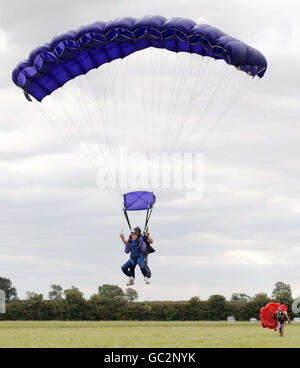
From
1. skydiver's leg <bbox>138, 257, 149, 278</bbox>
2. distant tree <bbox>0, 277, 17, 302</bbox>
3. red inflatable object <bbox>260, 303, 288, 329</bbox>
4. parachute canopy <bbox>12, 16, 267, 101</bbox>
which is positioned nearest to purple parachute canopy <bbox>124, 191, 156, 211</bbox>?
skydiver's leg <bbox>138, 257, 149, 278</bbox>

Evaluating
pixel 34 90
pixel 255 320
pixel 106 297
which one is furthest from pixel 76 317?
pixel 34 90

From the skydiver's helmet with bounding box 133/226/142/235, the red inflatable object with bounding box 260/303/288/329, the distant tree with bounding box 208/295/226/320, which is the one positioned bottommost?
the red inflatable object with bounding box 260/303/288/329

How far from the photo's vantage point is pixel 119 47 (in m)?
22.7

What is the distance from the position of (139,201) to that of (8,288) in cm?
9445

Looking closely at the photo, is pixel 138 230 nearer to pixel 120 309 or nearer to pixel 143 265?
pixel 143 265

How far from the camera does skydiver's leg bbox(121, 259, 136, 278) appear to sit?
21.6 metres

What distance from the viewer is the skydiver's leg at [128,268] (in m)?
21.6

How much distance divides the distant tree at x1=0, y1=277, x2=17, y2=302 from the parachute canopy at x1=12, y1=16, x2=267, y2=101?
91215 mm

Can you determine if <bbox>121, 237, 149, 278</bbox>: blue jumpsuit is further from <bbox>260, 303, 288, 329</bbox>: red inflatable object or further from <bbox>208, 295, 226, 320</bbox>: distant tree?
<bbox>208, 295, 226, 320</bbox>: distant tree

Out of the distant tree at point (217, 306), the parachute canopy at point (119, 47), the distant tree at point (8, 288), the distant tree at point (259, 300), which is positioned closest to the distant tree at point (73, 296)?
the distant tree at point (217, 306)

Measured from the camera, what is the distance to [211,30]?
21.0 metres

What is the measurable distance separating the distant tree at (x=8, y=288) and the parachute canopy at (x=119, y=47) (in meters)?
91.2

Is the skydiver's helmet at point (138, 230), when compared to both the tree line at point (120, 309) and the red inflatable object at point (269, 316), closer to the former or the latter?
the red inflatable object at point (269, 316)
